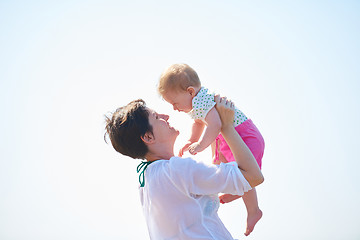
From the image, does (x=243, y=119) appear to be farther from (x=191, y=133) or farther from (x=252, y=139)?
(x=191, y=133)

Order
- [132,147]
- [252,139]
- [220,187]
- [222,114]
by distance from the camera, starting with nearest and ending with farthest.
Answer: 1. [220,187]
2. [132,147]
3. [222,114]
4. [252,139]

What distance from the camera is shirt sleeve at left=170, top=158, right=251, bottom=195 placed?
2924 mm

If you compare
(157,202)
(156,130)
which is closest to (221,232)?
(157,202)

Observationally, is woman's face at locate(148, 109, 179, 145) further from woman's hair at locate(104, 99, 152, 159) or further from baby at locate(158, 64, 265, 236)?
baby at locate(158, 64, 265, 236)

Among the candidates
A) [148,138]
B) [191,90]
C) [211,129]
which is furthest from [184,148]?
[148,138]

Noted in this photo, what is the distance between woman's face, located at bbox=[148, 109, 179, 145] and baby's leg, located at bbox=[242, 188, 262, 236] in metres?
1.30

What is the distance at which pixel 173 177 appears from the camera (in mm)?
2934

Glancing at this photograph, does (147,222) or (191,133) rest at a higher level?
(191,133)

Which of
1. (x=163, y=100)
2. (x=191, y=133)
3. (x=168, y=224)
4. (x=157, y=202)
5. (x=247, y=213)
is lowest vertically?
(x=247, y=213)

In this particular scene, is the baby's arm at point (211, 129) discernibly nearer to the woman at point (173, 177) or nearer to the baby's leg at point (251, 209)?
the woman at point (173, 177)

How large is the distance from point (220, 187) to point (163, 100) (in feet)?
5.52

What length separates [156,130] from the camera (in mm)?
3287

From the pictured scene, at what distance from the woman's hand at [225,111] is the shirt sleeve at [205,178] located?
612 millimetres

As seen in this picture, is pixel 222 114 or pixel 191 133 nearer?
pixel 222 114
